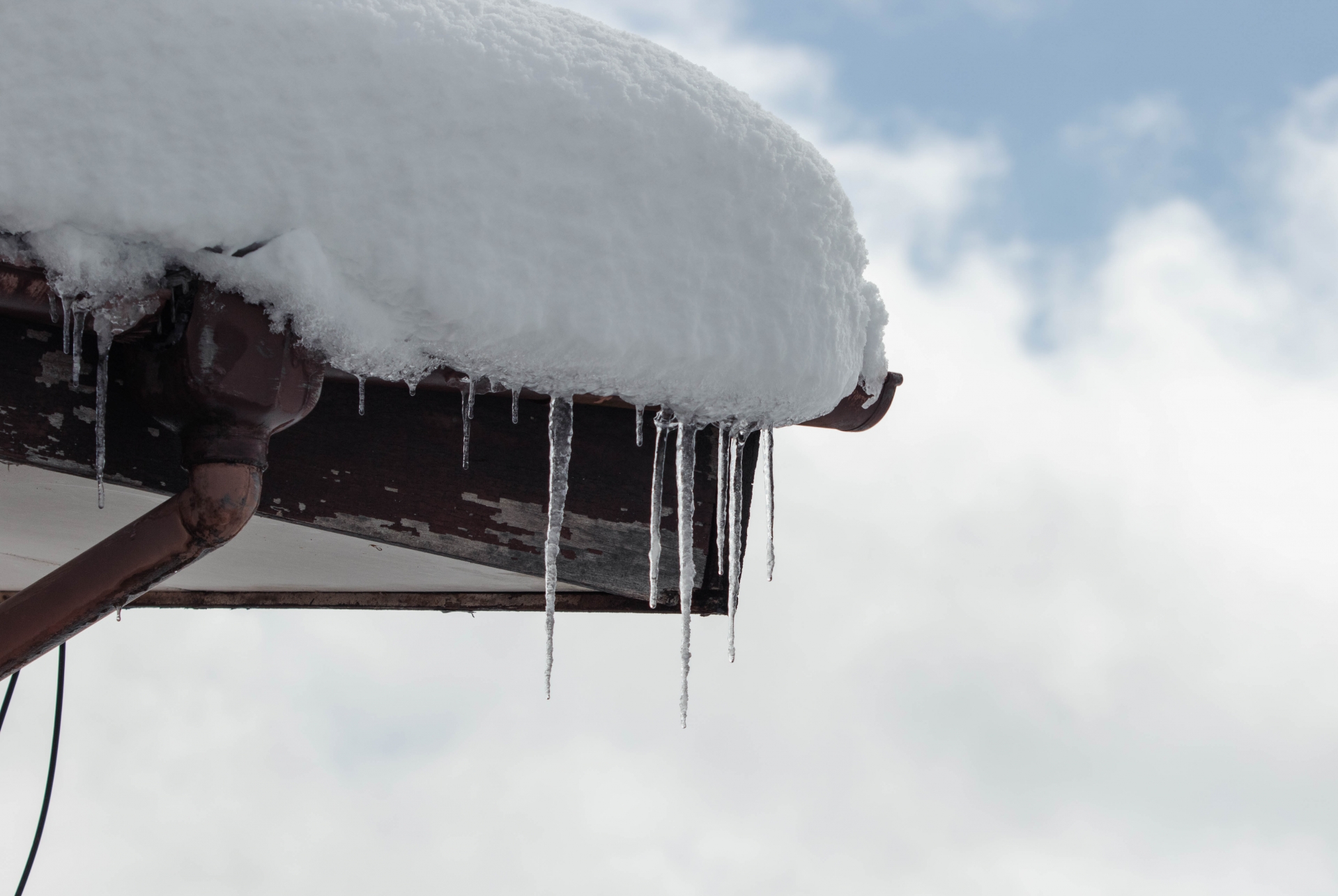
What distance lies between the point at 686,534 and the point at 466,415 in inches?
18.2

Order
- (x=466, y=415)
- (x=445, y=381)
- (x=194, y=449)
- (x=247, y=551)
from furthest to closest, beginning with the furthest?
(x=247, y=551) → (x=466, y=415) → (x=445, y=381) → (x=194, y=449)

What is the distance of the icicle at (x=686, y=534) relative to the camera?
1.56 metres

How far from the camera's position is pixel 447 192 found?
1.26 meters

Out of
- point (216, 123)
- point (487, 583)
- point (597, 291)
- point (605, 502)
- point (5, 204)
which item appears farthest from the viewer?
point (487, 583)

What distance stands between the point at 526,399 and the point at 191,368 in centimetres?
62

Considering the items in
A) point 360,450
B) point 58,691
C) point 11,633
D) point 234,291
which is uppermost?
point 234,291

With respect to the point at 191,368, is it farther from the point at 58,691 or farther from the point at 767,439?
the point at 58,691

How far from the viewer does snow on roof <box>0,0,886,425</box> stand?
44.4 inches

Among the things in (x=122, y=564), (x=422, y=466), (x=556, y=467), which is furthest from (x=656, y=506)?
(x=122, y=564)

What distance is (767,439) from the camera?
1719 millimetres

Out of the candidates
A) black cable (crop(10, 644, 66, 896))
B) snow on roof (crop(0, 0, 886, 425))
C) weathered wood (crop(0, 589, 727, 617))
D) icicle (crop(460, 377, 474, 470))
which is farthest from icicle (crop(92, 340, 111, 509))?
black cable (crop(10, 644, 66, 896))

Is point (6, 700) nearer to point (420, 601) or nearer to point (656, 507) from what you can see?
point (420, 601)

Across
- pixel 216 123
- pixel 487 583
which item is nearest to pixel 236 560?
pixel 487 583

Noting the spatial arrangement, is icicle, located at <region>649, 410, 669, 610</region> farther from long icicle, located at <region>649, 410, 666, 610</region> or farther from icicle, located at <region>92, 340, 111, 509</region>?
icicle, located at <region>92, 340, 111, 509</region>
